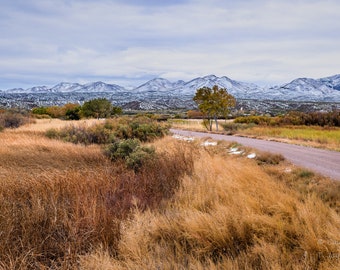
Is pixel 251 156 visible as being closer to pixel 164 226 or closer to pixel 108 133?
pixel 164 226

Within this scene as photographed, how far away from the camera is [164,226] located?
5.32m

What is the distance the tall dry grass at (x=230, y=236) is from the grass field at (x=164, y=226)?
2 cm

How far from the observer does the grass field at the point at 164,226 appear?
4301 millimetres

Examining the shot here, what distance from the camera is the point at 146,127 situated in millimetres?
22953

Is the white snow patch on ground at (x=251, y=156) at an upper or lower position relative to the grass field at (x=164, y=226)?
lower

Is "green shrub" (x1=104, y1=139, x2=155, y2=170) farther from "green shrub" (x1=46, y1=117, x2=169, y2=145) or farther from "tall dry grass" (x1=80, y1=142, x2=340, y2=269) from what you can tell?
"green shrub" (x1=46, y1=117, x2=169, y2=145)

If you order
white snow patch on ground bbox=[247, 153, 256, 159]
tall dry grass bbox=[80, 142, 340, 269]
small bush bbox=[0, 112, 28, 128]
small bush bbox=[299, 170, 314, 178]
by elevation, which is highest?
small bush bbox=[0, 112, 28, 128]

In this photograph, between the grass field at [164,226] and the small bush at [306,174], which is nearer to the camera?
the grass field at [164,226]

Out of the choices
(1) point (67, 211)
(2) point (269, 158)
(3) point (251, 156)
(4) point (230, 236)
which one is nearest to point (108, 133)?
(3) point (251, 156)

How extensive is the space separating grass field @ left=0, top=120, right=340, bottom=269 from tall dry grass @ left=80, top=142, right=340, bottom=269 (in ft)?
0.05

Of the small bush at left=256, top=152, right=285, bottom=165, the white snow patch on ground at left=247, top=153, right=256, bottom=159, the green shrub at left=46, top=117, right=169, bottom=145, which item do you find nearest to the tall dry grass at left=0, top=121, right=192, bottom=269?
the small bush at left=256, top=152, right=285, bottom=165

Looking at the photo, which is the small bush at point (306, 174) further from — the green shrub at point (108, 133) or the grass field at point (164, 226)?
the green shrub at point (108, 133)

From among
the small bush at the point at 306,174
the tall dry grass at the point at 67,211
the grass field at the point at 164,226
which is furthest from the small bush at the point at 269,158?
the grass field at the point at 164,226

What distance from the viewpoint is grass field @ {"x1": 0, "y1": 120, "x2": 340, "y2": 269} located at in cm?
430
